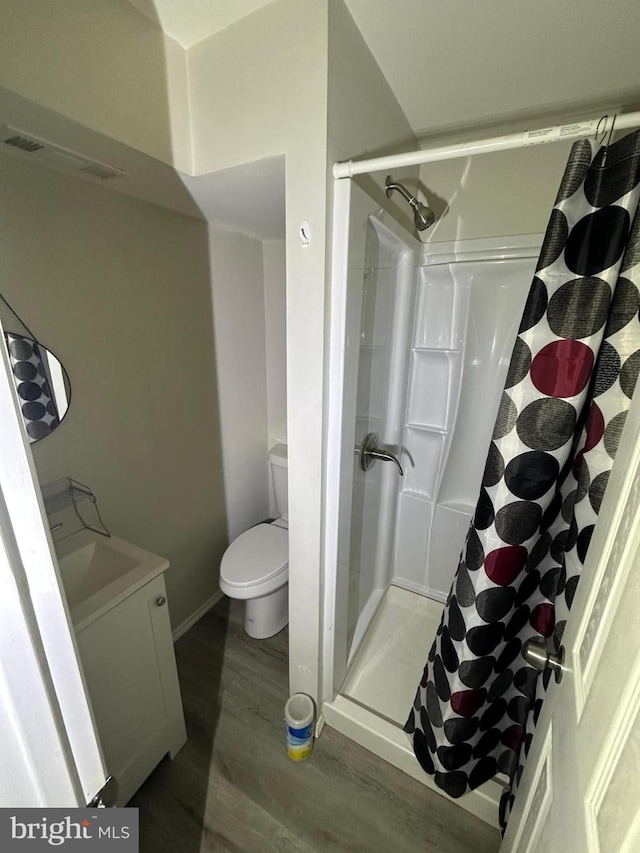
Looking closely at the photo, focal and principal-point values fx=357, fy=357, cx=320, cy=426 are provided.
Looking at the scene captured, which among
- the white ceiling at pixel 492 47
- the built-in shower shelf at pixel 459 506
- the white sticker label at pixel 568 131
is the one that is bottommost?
the built-in shower shelf at pixel 459 506

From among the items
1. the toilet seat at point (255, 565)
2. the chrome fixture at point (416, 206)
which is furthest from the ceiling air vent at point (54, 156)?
the toilet seat at point (255, 565)

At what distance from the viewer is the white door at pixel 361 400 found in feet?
3.35

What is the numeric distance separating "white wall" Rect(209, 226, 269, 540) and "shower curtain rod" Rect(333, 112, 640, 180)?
1025mm

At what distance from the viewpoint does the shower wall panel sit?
155 centimetres

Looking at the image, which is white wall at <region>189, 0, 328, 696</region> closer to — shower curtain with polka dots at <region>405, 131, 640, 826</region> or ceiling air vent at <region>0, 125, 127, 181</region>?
ceiling air vent at <region>0, 125, 127, 181</region>

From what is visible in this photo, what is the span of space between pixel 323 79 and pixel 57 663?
126 centimetres

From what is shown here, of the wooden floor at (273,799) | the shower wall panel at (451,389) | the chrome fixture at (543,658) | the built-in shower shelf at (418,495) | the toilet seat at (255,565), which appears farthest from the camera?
the built-in shower shelf at (418,495)

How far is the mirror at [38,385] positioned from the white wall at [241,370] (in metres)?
0.73

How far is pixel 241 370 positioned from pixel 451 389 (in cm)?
112

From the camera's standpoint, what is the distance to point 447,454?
6.01ft

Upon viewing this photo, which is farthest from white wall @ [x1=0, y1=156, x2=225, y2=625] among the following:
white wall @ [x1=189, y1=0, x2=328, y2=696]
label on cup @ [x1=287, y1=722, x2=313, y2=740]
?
label on cup @ [x1=287, y1=722, x2=313, y2=740]

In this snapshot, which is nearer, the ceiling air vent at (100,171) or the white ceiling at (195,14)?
the white ceiling at (195,14)

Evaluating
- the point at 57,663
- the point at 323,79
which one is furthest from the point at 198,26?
the point at 57,663

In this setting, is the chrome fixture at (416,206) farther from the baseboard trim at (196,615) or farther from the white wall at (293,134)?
the baseboard trim at (196,615)
